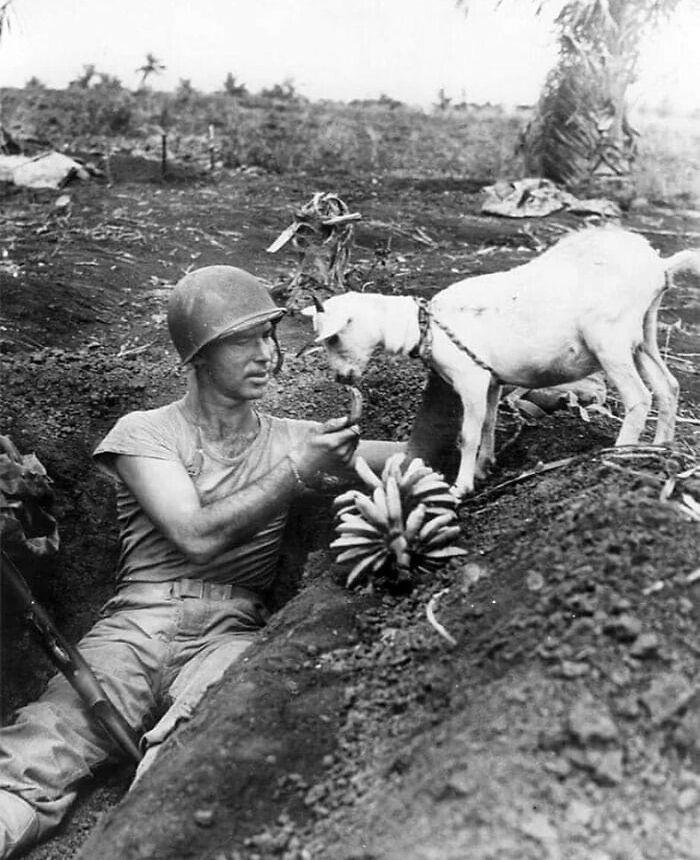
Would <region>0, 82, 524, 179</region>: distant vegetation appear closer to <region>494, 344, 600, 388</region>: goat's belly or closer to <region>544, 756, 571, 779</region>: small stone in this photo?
<region>494, 344, 600, 388</region>: goat's belly

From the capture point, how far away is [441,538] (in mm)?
2598

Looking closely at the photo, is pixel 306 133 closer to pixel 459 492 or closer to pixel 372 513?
pixel 459 492

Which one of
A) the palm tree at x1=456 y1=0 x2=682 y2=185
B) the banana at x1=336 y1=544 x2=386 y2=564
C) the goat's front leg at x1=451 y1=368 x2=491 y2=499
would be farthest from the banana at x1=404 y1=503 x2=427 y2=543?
the palm tree at x1=456 y1=0 x2=682 y2=185

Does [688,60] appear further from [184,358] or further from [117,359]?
[117,359]

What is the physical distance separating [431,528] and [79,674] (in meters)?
1.28

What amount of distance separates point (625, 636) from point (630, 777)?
0.32 m

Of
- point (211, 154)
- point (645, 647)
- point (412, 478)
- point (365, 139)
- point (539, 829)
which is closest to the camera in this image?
point (539, 829)

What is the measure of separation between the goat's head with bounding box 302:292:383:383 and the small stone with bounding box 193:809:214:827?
1.43 meters

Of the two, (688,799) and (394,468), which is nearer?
(688,799)

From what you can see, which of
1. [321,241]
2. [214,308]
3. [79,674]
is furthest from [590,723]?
[321,241]

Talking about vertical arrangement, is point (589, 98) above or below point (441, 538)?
above

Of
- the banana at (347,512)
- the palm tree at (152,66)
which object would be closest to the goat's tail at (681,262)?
the banana at (347,512)

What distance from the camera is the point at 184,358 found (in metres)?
3.17

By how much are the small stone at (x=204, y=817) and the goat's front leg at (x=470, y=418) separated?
4.35ft
